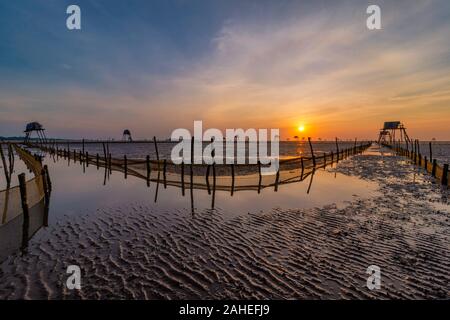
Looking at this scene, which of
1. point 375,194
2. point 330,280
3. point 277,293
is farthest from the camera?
point 375,194

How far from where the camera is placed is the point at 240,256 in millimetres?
7594

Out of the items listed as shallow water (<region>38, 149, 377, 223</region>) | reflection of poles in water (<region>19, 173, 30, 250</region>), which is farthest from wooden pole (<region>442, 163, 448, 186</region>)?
reflection of poles in water (<region>19, 173, 30, 250</region>)

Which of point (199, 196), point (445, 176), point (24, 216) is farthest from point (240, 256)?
point (445, 176)

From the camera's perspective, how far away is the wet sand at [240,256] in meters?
5.80

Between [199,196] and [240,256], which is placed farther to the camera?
[199,196]

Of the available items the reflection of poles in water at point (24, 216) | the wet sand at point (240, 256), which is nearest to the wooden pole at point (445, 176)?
the wet sand at point (240, 256)

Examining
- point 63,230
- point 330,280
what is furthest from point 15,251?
point 330,280

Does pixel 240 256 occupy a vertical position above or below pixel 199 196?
below

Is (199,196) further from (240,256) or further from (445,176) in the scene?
(445,176)

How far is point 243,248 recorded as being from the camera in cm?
818

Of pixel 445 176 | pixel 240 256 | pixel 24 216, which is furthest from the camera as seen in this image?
pixel 445 176

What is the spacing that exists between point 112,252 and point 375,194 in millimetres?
15767

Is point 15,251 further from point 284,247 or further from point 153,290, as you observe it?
point 284,247

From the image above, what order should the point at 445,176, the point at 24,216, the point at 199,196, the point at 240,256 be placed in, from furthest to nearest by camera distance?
the point at 445,176
the point at 199,196
the point at 24,216
the point at 240,256
